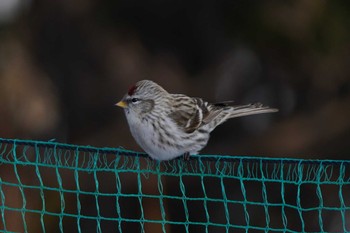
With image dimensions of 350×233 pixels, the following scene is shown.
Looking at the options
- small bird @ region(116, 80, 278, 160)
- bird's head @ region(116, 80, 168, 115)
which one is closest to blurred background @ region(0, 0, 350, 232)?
small bird @ region(116, 80, 278, 160)

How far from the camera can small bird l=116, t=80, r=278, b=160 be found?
4.75 m

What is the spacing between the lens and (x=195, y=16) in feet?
26.8

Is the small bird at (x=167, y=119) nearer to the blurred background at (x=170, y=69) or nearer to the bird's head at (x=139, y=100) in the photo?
the bird's head at (x=139, y=100)

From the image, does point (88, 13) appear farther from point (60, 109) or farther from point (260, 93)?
point (260, 93)

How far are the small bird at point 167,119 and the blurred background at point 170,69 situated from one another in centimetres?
256

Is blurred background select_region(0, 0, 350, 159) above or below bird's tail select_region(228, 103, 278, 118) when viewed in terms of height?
above

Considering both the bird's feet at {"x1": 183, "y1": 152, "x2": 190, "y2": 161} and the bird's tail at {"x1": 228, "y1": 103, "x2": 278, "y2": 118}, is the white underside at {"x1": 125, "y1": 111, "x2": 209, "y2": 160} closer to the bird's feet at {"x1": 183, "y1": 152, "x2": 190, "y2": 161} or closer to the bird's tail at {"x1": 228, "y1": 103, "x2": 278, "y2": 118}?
the bird's feet at {"x1": 183, "y1": 152, "x2": 190, "y2": 161}

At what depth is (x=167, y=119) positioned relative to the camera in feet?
16.0

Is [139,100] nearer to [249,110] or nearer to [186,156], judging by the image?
[186,156]

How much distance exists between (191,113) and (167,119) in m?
0.21

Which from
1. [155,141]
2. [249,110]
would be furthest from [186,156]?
[249,110]

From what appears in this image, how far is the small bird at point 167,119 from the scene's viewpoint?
475 cm

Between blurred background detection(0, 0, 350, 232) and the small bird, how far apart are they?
256 centimetres

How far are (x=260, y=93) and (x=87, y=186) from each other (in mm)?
1674
